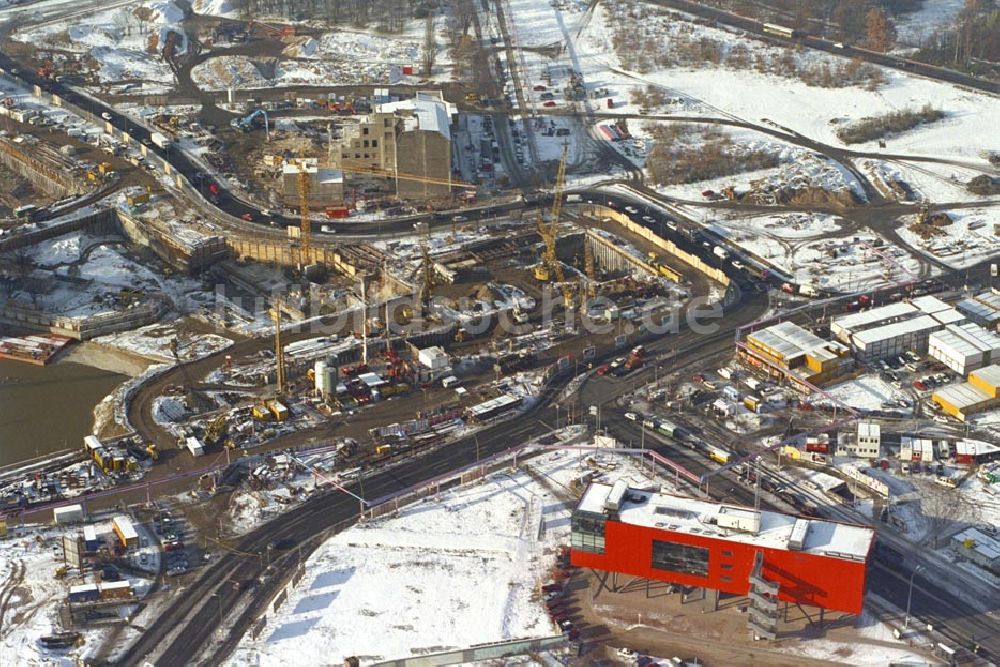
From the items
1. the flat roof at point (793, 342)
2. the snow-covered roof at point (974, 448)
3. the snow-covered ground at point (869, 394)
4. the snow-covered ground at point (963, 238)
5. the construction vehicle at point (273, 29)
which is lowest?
the snow-covered roof at point (974, 448)

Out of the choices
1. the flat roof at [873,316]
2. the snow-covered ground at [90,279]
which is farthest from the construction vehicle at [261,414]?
the flat roof at [873,316]

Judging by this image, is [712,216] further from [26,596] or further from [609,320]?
[26,596]

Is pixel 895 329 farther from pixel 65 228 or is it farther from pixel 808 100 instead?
pixel 65 228

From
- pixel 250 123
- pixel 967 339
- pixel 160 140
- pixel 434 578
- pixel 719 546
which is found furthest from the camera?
pixel 250 123

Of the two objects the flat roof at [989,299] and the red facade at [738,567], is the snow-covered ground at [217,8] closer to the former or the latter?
the flat roof at [989,299]

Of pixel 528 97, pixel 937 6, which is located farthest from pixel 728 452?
pixel 937 6

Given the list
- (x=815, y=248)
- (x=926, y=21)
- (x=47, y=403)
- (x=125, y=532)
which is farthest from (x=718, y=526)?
(x=926, y=21)
